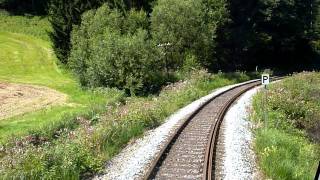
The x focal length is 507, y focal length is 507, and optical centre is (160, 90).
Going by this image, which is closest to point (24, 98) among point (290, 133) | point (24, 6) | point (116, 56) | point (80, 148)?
point (116, 56)

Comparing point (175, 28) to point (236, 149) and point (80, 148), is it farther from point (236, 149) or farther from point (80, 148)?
point (80, 148)

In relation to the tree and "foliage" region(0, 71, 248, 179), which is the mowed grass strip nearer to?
"foliage" region(0, 71, 248, 179)

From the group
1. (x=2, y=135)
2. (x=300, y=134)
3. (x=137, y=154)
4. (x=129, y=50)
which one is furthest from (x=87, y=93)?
(x=137, y=154)

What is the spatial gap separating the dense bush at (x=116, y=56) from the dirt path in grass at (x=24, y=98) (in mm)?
4489

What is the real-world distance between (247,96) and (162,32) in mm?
17319

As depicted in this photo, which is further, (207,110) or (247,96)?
(247,96)

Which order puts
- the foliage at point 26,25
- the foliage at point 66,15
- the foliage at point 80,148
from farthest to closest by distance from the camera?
the foliage at point 26,25 < the foliage at point 66,15 < the foliage at point 80,148

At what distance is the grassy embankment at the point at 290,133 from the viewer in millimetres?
17172

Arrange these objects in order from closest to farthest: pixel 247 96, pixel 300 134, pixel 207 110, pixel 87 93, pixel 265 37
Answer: pixel 300 134 → pixel 207 110 → pixel 247 96 → pixel 87 93 → pixel 265 37

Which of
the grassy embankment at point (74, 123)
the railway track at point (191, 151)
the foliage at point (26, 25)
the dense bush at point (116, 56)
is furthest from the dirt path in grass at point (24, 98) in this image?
the foliage at point (26, 25)

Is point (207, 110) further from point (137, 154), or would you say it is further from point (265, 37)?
point (265, 37)

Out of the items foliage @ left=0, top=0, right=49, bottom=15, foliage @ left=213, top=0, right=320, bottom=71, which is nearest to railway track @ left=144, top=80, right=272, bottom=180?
foliage @ left=213, top=0, right=320, bottom=71

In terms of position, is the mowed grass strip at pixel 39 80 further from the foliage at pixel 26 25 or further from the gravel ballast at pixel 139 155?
the gravel ballast at pixel 139 155

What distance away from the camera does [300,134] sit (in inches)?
1045
